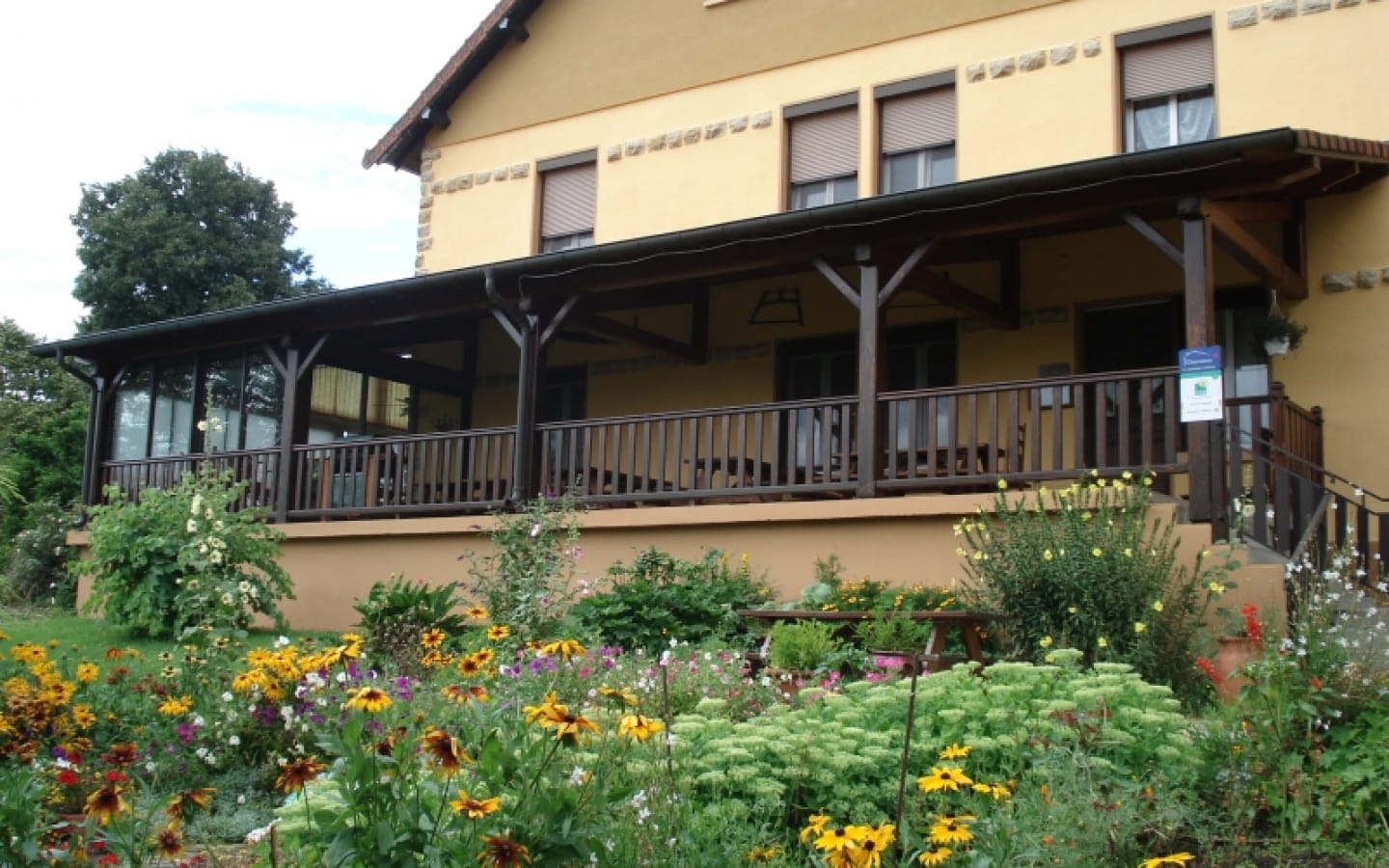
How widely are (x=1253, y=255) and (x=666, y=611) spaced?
551 cm

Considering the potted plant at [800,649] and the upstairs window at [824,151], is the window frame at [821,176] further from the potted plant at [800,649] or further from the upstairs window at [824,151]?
the potted plant at [800,649]

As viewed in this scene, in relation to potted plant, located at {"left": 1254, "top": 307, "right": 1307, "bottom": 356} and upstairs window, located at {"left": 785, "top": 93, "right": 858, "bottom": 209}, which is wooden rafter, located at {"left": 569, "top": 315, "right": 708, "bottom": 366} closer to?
upstairs window, located at {"left": 785, "top": 93, "right": 858, "bottom": 209}

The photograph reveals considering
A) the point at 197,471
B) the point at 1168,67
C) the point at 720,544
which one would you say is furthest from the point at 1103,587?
the point at 197,471

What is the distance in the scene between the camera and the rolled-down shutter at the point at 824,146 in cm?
1520

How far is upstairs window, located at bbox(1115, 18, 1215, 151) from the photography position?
13094 millimetres

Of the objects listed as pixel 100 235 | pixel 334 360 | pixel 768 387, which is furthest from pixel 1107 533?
pixel 100 235

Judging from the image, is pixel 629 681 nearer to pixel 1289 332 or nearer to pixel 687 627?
pixel 687 627

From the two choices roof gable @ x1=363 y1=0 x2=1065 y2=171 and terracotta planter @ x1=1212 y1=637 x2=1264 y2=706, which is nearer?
terracotta planter @ x1=1212 y1=637 x2=1264 y2=706

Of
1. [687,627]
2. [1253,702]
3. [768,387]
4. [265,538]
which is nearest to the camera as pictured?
[1253,702]

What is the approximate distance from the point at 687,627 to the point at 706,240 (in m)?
3.96

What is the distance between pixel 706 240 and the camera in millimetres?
12516

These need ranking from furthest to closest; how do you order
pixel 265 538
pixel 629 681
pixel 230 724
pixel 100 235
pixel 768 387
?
pixel 100 235, pixel 768 387, pixel 265 538, pixel 629 681, pixel 230 724

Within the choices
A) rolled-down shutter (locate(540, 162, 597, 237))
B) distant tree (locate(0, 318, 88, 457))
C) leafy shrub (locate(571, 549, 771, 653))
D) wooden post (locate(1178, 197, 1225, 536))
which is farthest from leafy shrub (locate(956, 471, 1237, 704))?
distant tree (locate(0, 318, 88, 457))

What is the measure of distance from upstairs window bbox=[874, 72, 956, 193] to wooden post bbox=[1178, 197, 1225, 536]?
438 cm
